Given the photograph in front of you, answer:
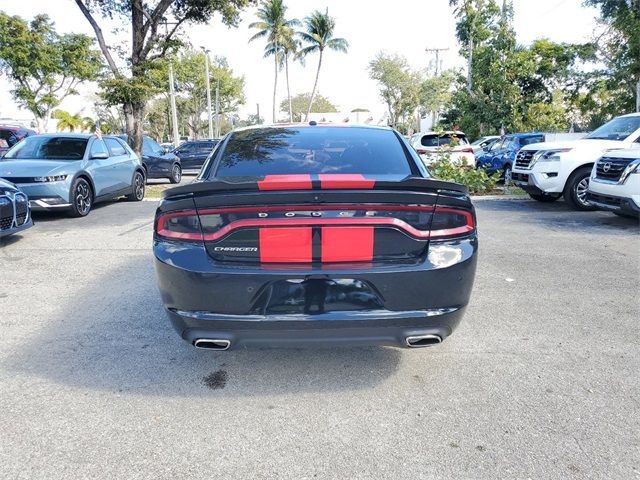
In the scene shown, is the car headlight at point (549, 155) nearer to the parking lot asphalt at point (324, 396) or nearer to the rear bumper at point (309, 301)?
the parking lot asphalt at point (324, 396)

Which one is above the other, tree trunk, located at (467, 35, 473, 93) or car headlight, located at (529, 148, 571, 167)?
tree trunk, located at (467, 35, 473, 93)

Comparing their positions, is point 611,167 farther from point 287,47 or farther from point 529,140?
point 287,47

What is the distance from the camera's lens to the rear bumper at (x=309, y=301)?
2584 millimetres

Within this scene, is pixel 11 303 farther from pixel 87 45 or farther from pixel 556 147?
pixel 87 45

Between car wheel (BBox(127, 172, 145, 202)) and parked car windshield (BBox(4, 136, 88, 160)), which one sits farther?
car wheel (BBox(127, 172, 145, 202))

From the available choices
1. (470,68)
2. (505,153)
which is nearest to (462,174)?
(505,153)

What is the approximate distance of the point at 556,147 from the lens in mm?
9805

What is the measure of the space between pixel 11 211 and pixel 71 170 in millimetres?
2572

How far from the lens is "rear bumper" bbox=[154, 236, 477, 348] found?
2.58 metres

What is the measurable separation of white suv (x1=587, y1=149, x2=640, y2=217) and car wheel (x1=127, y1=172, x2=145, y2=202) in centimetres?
903

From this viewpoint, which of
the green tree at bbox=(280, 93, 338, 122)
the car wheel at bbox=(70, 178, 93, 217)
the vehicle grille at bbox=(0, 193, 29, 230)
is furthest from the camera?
the green tree at bbox=(280, 93, 338, 122)

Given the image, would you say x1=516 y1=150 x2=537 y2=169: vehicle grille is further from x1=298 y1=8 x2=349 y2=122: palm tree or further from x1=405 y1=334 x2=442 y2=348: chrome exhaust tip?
x1=298 y1=8 x2=349 y2=122: palm tree

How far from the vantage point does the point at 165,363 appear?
3.28 metres

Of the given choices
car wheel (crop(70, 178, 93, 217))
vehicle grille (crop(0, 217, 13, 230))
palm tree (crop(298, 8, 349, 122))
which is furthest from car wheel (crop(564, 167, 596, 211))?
palm tree (crop(298, 8, 349, 122))
